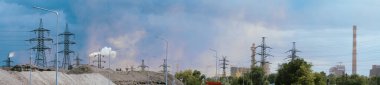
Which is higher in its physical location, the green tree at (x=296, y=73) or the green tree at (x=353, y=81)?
the green tree at (x=296, y=73)

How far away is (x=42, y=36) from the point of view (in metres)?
101

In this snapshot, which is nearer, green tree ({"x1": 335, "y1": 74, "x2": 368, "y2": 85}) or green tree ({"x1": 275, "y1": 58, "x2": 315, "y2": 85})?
green tree ({"x1": 275, "y1": 58, "x2": 315, "y2": 85})

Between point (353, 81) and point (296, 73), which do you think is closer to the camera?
point (296, 73)

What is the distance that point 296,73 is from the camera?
87.4 meters

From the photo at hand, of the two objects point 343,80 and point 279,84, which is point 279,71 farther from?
point 343,80

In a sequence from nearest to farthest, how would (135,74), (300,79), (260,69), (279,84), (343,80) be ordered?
(300,79) < (279,84) < (260,69) < (343,80) < (135,74)

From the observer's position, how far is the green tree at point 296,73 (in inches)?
3359

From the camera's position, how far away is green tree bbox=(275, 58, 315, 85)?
8531cm

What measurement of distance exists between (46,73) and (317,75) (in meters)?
45.9

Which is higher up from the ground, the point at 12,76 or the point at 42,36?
the point at 42,36

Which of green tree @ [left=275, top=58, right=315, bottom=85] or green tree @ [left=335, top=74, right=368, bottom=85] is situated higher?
green tree @ [left=275, top=58, right=315, bottom=85]

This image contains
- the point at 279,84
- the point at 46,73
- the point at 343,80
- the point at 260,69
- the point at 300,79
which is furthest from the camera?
the point at 343,80

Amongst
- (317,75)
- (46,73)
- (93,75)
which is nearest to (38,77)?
(46,73)

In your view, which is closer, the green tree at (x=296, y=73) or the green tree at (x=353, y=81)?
Result: the green tree at (x=296, y=73)
